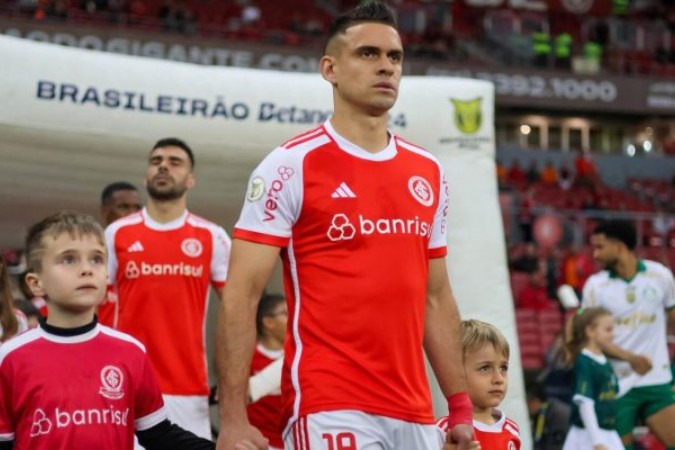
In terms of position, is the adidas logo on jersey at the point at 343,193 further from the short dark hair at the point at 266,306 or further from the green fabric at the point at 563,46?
the green fabric at the point at 563,46

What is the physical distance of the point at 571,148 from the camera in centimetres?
3488

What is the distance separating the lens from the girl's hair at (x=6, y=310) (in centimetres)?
533

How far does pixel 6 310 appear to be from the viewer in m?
5.38

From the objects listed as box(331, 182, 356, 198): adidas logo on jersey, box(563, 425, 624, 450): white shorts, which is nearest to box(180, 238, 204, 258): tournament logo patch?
box(563, 425, 624, 450): white shorts

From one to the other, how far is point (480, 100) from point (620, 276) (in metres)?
1.62

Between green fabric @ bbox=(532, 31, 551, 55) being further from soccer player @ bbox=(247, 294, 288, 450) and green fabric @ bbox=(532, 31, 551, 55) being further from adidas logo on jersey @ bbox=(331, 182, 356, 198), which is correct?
adidas logo on jersey @ bbox=(331, 182, 356, 198)

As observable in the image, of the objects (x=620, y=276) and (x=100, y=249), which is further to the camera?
(x=620, y=276)

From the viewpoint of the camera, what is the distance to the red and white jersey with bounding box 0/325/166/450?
3975 millimetres

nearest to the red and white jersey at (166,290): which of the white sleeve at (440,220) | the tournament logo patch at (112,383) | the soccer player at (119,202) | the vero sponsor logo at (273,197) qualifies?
the soccer player at (119,202)

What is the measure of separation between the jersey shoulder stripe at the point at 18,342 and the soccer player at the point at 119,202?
3568mm

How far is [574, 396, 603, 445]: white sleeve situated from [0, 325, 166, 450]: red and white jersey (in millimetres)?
4232

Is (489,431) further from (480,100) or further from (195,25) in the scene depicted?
(195,25)

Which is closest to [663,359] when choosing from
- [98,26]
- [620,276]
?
[620,276]

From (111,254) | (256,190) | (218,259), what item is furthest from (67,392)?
(218,259)
